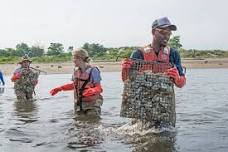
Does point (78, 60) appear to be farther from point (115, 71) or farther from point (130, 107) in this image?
point (115, 71)

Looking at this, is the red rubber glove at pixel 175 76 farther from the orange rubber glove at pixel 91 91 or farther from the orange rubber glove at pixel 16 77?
the orange rubber glove at pixel 16 77

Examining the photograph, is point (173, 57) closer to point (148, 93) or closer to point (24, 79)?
point (148, 93)

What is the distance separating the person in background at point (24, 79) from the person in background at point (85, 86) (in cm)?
599

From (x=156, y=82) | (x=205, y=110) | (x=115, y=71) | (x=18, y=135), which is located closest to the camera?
(x=156, y=82)

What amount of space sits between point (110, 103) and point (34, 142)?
8358 millimetres

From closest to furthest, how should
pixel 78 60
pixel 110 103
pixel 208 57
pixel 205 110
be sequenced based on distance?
1. pixel 78 60
2. pixel 205 110
3. pixel 110 103
4. pixel 208 57

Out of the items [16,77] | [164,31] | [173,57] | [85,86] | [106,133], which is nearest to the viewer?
[164,31]

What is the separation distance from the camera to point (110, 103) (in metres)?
18.1

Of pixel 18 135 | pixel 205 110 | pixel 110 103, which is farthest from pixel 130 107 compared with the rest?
pixel 110 103

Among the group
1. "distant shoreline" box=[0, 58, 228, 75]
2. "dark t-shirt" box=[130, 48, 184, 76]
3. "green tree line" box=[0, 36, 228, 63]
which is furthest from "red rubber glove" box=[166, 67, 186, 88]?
"green tree line" box=[0, 36, 228, 63]

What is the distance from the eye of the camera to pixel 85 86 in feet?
38.9

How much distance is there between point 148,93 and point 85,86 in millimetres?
2988

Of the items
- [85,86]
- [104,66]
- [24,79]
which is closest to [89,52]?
[104,66]

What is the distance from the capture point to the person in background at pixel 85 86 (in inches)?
456
